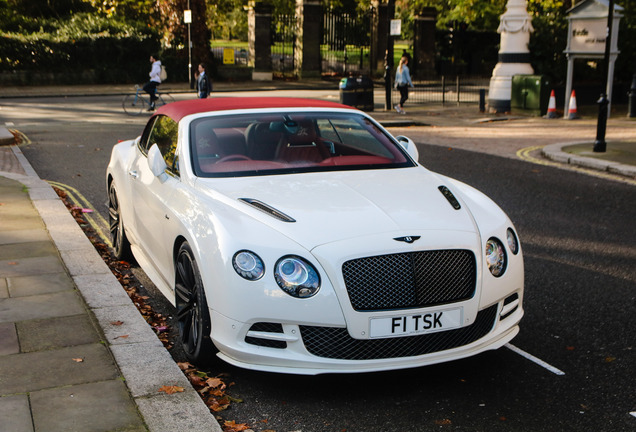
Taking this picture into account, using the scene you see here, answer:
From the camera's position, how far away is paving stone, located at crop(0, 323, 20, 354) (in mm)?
4758

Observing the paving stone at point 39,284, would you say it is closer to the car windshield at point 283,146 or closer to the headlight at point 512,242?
the car windshield at point 283,146

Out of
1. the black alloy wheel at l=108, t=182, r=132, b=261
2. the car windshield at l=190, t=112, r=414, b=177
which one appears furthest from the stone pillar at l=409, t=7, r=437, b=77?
the car windshield at l=190, t=112, r=414, b=177

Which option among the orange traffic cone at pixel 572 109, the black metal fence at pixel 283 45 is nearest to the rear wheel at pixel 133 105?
the orange traffic cone at pixel 572 109

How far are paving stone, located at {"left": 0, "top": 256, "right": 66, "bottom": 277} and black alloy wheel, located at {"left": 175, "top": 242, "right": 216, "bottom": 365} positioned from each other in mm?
1984

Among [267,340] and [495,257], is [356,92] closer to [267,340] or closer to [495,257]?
[495,257]

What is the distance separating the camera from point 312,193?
194 inches

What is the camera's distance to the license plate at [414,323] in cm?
414

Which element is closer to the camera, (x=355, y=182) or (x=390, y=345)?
(x=390, y=345)

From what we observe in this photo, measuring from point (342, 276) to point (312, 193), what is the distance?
0.95 metres

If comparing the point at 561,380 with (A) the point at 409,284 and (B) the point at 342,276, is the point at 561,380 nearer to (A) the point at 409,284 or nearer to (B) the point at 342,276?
(A) the point at 409,284

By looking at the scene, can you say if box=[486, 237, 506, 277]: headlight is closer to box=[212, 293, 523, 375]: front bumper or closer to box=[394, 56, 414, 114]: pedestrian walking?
box=[212, 293, 523, 375]: front bumper

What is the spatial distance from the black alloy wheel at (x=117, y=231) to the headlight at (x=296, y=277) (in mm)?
3195

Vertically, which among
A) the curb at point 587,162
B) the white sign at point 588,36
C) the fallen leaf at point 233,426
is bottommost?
the fallen leaf at point 233,426

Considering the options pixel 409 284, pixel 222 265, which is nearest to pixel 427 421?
pixel 409 284
